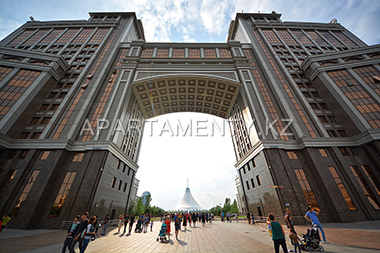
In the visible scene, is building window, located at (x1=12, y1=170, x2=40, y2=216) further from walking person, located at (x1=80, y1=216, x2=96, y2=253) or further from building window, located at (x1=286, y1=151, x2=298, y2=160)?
building window, located at (x1=286, y1=151, x2=298, y2=160)

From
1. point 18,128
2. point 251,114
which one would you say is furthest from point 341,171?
point 18,128

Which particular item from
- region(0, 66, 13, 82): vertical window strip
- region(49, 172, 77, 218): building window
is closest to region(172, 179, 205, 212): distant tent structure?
region(49, 172, 77, 218): building window

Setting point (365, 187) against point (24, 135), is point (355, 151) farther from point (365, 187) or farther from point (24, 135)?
point (24, 135)

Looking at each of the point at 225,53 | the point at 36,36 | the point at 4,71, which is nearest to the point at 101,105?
the point at 4,71

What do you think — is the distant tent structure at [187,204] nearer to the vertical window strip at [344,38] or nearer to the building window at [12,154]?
the building window at [12,154]

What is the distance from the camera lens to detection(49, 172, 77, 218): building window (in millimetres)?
20428

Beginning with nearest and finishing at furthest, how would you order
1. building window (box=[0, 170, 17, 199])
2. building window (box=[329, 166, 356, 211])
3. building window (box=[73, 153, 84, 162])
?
building window (box=[0, 170, 17, 199]), building window (box=[329, 166, 356, 211]), building window (box=[73, 153, 84, 162])

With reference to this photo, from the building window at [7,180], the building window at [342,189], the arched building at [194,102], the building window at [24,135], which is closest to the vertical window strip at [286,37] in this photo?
the arched building at [194,102]

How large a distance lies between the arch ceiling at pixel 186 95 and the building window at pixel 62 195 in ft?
71.5

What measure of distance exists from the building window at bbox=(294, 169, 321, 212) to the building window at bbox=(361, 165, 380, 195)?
8534mm

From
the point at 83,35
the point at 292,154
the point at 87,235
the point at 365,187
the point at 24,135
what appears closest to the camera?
the point at 87,235

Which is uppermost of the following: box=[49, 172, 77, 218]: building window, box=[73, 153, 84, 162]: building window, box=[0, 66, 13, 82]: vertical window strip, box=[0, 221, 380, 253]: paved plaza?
box=[0, 66, 13, 82]: vertical window strip

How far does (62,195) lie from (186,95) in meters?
34.5

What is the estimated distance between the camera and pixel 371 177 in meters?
22.5
